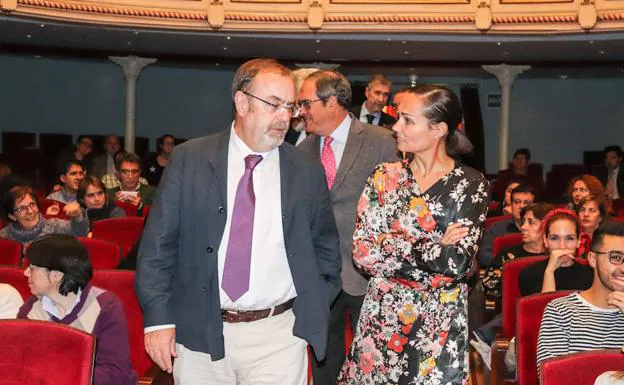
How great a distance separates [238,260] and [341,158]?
5.10 ft

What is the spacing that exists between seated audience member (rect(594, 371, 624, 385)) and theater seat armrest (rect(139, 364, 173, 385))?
1.66 metres

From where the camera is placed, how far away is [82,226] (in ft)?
23.3

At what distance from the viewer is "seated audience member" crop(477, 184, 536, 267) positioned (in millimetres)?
6549

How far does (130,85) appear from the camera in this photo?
15.8 m

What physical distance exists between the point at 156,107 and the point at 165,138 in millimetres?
4757

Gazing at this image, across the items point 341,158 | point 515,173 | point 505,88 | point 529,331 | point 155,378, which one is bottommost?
point 155,378

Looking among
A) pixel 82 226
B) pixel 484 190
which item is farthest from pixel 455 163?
pixel 82 226

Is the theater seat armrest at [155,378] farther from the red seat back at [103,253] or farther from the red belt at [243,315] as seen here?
the red seat back at [103,253]

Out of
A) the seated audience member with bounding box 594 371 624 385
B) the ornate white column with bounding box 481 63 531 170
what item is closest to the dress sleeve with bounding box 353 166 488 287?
the seated audience member with bounding box 594 371 624 385

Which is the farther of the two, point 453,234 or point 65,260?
point 65,260

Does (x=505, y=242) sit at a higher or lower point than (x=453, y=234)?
lower

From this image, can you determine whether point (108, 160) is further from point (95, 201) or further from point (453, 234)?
point (453, 234)

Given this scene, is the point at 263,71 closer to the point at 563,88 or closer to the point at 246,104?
the point at 246,104

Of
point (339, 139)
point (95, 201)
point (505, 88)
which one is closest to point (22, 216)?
point (95, 201)
